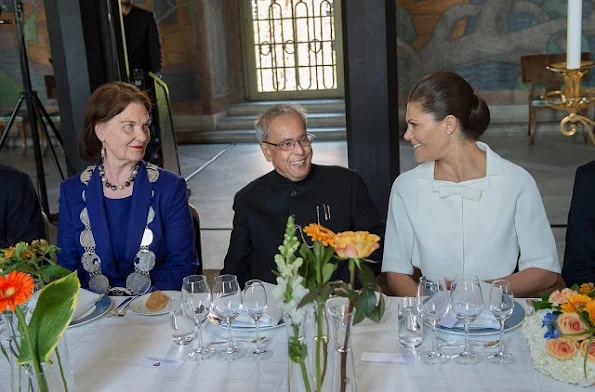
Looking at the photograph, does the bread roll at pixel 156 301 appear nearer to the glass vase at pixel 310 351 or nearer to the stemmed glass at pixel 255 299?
the stemmed glass at pixel 255 299

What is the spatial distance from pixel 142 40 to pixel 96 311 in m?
3.62

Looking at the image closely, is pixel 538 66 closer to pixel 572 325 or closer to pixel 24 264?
pixel 572 325

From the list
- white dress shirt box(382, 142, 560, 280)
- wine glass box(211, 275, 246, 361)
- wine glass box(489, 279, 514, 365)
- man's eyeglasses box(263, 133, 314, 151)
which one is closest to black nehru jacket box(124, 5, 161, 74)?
man's eyeglasses box(263, 133, 314, 151)

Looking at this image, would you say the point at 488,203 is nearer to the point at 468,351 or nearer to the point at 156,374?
the point at 468,351

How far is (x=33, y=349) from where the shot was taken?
1407mm

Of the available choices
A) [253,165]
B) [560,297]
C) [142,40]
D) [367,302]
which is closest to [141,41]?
[142,40]

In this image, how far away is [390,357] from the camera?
166cm

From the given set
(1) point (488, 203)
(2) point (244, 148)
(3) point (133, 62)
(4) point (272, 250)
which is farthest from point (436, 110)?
(2) point (244, 148)

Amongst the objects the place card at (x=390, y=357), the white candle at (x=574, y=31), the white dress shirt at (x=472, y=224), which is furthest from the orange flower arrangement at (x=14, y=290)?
the white dress shirt at (x=472, y=224)

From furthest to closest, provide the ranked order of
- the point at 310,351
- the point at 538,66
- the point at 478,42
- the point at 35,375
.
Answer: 1. the point at 478,42
2. the point at 538,66
3. the point at 35,375
4. the point at 310,351

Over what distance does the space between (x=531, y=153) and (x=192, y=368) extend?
5348 mm

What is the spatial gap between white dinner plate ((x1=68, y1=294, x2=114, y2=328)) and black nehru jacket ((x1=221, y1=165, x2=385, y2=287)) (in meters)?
0.60

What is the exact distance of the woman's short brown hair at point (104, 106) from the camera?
2.65 m

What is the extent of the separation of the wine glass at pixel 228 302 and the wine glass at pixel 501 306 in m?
0.58
